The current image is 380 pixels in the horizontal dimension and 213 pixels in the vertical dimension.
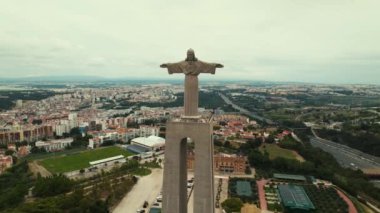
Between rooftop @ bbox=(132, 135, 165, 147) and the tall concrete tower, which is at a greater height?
the tall concrete tower

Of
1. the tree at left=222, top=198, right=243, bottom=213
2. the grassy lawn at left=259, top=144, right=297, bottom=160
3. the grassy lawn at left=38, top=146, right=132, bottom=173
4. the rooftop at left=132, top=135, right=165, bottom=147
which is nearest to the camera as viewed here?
the tree at left=222, top=198, right=243, bottom=213

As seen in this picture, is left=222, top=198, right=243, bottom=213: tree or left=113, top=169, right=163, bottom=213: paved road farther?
left=113, top=169, right=163, bottom=213: paved road

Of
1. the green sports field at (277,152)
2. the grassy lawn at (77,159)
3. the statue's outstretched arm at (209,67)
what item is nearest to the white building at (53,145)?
the grassy lawn at (77,159)

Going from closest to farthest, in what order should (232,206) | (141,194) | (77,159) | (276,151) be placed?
1. (232,206)
2. (141,194)
3. (77,159)
4. (276,151)

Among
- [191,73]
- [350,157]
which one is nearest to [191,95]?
[191,73]

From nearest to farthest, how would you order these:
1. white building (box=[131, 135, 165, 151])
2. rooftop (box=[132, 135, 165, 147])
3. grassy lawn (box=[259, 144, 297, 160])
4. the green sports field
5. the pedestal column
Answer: the pedestal column → the green sports field → grassy lawn (box=[259, 144, 297, 160]) → white building (box=[131, 135, 165, 151]) → rooftop (box=[132, 135, 165, 147])

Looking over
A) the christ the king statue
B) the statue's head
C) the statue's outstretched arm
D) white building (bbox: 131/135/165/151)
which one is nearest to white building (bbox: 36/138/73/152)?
white building (bbox: 131/135/165/151)

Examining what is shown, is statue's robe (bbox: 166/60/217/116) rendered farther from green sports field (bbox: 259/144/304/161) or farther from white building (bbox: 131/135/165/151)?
white building (bbox: 131/135/165/151)

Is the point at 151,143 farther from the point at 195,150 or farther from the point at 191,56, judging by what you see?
the point at 191,56

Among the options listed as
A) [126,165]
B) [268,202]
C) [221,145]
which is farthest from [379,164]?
[126,165]
